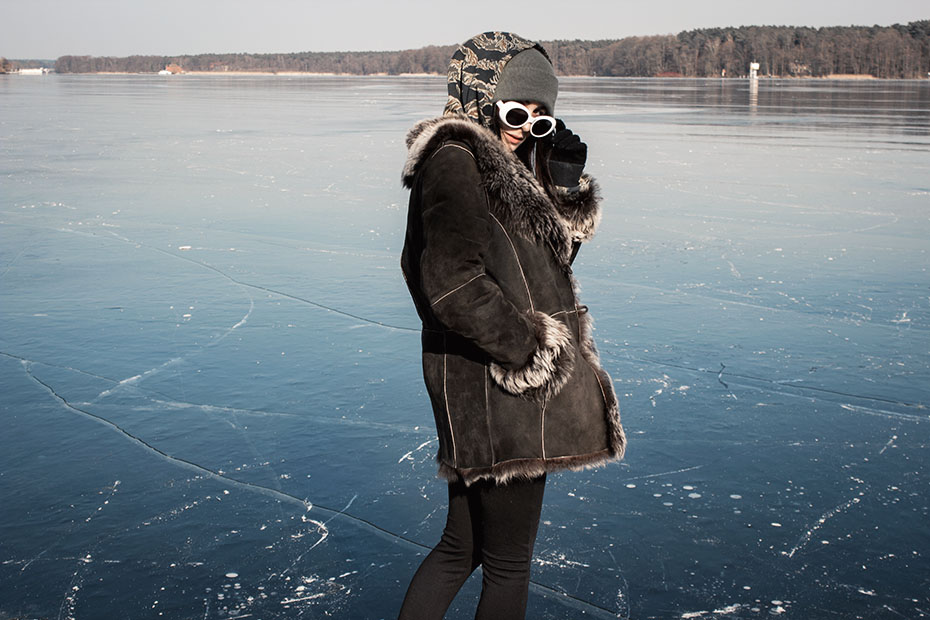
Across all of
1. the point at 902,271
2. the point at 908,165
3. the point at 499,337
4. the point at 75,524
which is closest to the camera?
the point at 499,337

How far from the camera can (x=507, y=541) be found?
208cm

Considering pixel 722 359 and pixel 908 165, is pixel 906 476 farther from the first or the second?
pixel 908 165

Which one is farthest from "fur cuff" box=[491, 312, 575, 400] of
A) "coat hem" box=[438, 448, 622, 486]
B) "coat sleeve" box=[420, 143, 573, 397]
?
"coat hem" box=[438, 448, 622, 486]

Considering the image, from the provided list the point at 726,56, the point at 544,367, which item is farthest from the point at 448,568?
the point at 726,56

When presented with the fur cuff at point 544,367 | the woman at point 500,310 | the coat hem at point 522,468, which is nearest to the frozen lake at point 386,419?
the woman at point 500,310

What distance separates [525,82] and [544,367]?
614mm

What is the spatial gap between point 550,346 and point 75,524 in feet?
6.70

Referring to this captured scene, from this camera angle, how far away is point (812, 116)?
24344 mm

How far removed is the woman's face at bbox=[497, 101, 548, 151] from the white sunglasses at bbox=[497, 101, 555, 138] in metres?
0.01

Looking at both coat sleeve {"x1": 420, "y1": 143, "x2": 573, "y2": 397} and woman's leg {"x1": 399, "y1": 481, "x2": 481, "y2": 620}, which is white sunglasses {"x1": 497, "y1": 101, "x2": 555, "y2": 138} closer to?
coat sleeve {"x1": 420, "y1": 143, "x2": 573, "y2": 397}

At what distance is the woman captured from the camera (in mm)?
1891

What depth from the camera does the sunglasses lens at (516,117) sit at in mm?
2033

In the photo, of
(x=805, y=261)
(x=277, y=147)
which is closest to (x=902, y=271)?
(x=805, y=261)

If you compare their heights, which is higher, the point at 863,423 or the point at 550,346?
the point at 550,346
